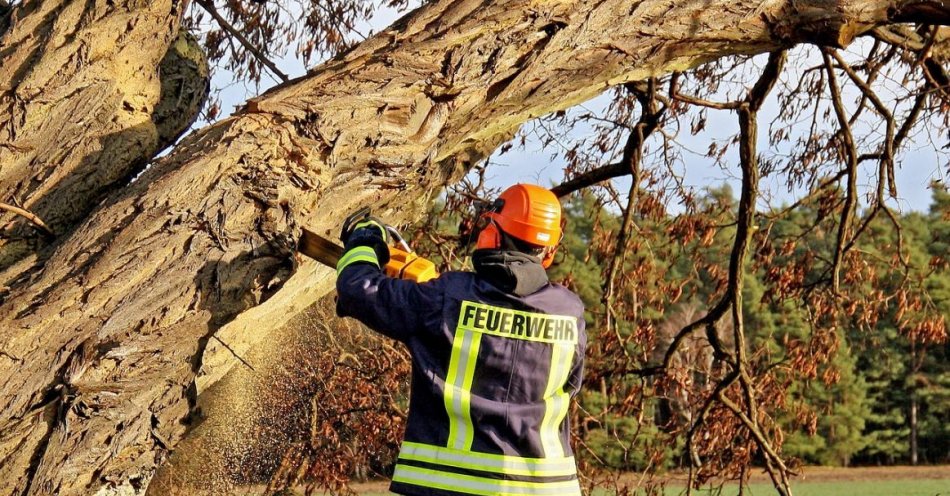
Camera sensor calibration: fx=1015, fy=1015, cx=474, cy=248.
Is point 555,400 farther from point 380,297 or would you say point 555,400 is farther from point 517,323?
point 380,297

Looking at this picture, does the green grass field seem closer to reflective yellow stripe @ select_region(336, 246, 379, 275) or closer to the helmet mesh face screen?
the helmet mesh face screen

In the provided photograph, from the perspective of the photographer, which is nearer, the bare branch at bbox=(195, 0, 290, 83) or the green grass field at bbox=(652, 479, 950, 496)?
the bare branch at bbox=(195, 0, 290, 83)

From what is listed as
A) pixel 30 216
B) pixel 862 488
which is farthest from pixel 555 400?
pixel 862 488

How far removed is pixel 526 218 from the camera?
3.50 metres

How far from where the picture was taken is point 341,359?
905cm

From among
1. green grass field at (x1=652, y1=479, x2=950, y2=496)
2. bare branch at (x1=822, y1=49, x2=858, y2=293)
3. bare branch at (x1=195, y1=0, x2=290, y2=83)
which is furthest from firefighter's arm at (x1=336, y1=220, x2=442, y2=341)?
green grass field at (x1=652, y1=479, x2=950, y2=496)

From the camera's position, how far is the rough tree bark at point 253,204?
10.2 feet

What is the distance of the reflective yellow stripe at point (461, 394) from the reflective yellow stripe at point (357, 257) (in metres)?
0.41

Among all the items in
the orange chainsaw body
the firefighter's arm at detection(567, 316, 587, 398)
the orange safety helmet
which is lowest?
the firefighter's arm at detection(567, 316, 587, 398)

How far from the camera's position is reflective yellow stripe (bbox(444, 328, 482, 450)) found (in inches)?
132

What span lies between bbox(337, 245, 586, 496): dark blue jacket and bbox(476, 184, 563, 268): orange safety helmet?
190mm

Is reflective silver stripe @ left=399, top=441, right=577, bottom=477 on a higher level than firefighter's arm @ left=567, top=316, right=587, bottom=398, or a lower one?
lower

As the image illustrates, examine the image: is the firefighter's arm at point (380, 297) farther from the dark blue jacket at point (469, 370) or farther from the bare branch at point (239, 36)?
the bare branch at point (239, 36)

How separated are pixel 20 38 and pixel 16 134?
1.54 feet
